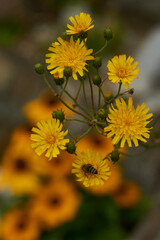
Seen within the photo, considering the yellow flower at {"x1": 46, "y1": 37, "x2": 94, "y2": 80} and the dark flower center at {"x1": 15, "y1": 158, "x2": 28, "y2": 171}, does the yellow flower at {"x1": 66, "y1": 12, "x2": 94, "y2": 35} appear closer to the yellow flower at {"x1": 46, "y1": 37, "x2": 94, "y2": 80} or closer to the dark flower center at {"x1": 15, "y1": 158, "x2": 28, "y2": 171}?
the yellow flower at {"x1": 46, "y1": 37, "x2": 94, "y2": 80}

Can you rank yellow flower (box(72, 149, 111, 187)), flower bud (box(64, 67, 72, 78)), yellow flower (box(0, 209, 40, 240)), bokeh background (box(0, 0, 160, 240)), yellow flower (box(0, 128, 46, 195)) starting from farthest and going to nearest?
bokeh background (box(0, 0, 160, 240)) < yellow flower (box(0, 128, 46, 195)) < yellow flower (box(0, 209, 40, 240)) < flower bud (box(64, 67, 72, 78)) < yellow flower (box(72, 149, 111, 187))

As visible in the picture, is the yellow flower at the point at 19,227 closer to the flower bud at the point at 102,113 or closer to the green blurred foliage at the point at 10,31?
the flower bud at the point at 102,113

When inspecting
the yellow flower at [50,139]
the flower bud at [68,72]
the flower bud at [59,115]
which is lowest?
the yellow flower at [50,139]

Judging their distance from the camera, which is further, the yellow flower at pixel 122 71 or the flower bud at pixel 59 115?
the flower bud at pixel 59 115

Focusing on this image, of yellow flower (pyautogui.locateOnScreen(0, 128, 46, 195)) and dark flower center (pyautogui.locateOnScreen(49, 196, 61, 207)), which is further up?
yellow flower (pyautogui.locateOnScreen(0, 128, 46, 195))

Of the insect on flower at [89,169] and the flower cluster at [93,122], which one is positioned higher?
the flower cluster at [93,122]

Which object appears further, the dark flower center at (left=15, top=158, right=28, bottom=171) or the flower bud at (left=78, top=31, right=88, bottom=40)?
the dark flower center at (left=15, top=158, right=28, bottom=171)

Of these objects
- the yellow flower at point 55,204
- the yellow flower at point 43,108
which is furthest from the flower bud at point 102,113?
the yellow flower at point 43,108

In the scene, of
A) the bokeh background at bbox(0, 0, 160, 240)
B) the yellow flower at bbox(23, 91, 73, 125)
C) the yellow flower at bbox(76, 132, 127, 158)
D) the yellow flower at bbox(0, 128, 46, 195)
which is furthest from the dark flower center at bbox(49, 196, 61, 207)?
the yellow flower at bbox(23, 91, 73, 125)
